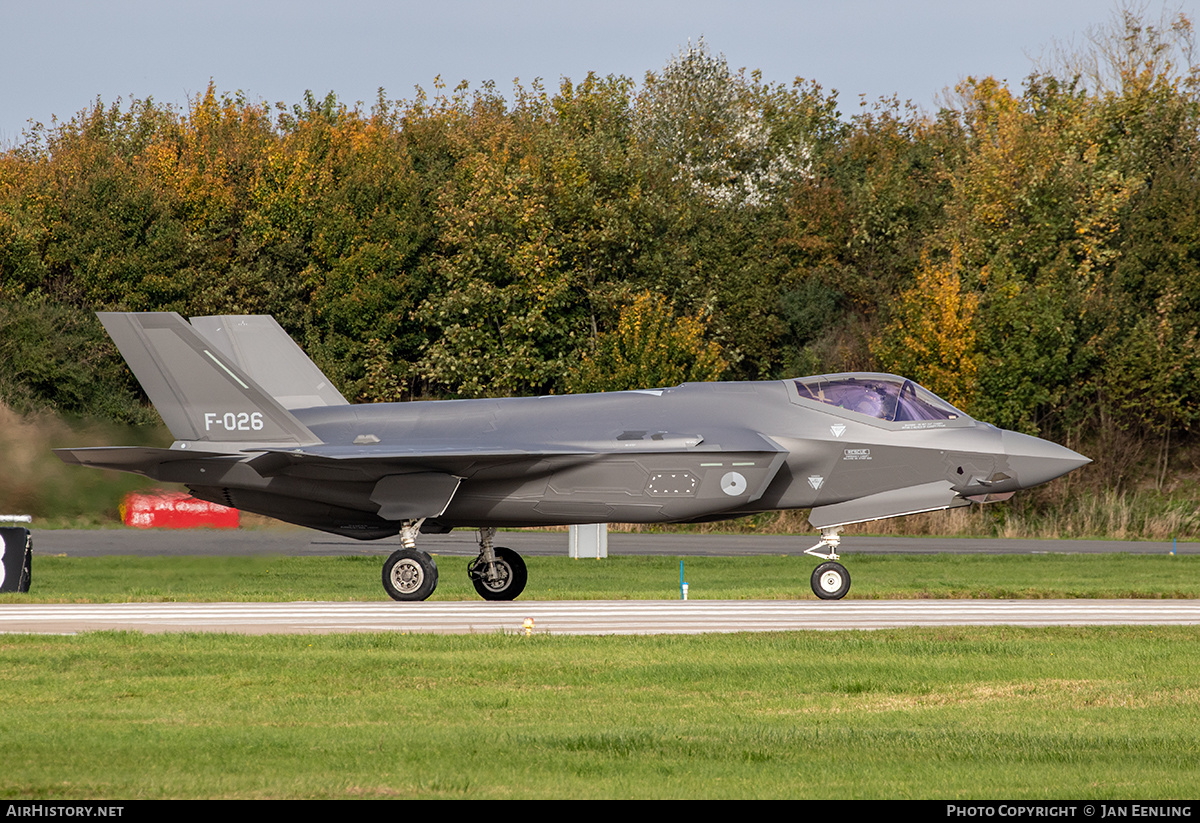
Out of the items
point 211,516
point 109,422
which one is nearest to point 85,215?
point 211,516

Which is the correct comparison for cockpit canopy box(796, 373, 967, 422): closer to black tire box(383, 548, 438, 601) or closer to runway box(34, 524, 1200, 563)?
black tire box(383, 548, 438, 601)

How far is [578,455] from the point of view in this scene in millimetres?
19172

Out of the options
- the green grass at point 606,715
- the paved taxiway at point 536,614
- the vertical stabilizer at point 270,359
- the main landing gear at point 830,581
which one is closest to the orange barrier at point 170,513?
the paved taxiway at point 536,614

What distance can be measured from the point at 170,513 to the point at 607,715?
19519 mm

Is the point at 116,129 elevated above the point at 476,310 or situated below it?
above

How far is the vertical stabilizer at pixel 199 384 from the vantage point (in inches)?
768

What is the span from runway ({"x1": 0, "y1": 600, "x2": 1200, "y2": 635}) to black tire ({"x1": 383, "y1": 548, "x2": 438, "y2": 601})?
1.17 ft

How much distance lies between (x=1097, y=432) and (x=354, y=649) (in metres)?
36.8

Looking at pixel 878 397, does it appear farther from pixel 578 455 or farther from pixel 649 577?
pixel 649 577

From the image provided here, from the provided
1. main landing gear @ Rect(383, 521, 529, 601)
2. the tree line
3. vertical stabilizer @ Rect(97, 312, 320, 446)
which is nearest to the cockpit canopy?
main landing gear @ Rect(383, 521, 529, 601)

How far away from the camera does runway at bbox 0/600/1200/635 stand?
50.8 ft

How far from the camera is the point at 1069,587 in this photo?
22.2 meters

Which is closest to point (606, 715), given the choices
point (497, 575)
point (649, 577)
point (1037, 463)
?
point (497, 575)

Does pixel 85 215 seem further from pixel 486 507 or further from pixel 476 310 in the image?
pixel 486 507
